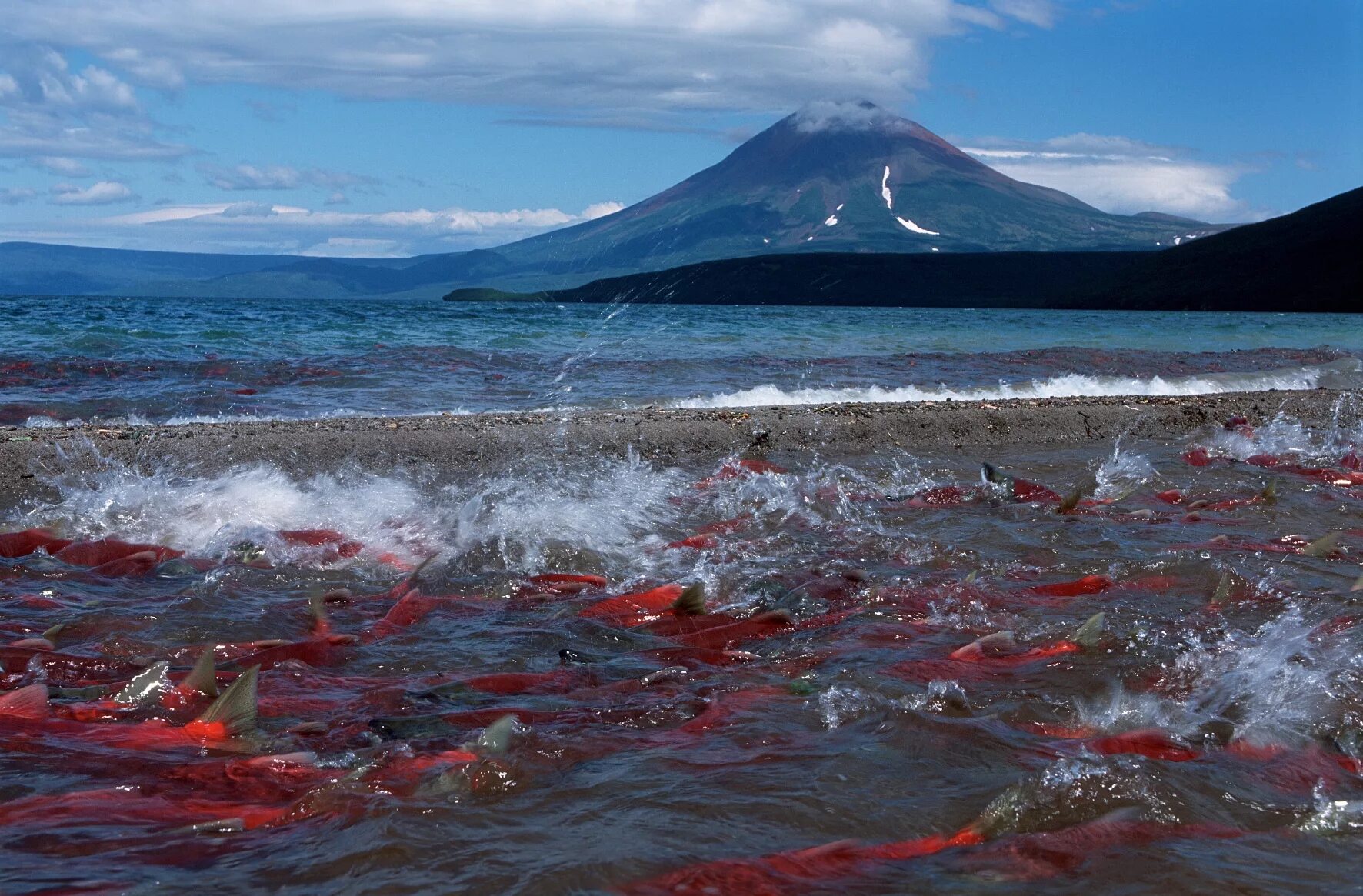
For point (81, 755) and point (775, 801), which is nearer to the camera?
point (775, 801)

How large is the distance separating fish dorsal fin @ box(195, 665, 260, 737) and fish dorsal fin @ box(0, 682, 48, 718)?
42cm

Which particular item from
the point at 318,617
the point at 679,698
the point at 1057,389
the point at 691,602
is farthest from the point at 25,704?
the point at 1057,389

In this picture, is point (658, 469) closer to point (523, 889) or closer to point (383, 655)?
point (383, 655)

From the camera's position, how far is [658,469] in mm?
6312

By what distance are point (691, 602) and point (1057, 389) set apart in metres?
9.01

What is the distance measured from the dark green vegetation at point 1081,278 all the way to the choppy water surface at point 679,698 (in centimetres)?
5482

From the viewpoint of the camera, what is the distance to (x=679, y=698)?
279 cm

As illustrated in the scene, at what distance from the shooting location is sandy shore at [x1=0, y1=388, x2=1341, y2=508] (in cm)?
546

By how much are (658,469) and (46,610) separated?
3310 millimetres

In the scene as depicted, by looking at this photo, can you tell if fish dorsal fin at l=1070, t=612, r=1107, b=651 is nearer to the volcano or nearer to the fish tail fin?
the fish tail fin

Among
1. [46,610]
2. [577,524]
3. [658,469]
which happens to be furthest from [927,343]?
[46,610]

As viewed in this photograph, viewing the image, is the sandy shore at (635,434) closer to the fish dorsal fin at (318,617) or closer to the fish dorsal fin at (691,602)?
the fish dorsal fin at (318,617)

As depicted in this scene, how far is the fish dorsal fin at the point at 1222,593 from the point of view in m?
3.71

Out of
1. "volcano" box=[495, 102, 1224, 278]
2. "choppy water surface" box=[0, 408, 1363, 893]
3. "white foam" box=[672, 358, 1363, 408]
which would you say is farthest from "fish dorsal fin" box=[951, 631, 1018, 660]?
"volcano" box=[495, 102, 1224, 278]
